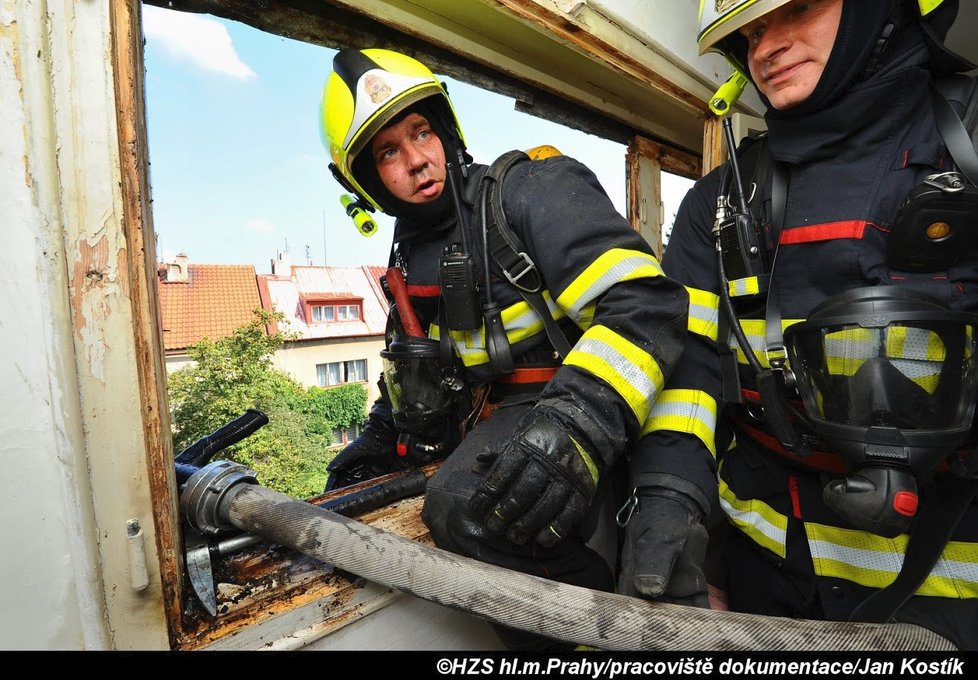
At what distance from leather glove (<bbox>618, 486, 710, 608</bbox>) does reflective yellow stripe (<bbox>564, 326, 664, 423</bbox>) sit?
10.6 inches

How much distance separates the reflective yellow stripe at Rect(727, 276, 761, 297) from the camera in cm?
131

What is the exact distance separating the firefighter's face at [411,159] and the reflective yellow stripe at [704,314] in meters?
0.99

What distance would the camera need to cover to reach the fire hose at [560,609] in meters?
0.92

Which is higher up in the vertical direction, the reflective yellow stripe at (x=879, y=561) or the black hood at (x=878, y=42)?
the black hood at (x=878, y=42)

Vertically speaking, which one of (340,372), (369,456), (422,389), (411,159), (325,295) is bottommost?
(340,372)

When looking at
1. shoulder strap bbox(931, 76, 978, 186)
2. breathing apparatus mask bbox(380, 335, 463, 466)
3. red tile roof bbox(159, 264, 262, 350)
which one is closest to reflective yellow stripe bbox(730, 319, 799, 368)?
shoulder strap bbox(931, 76, 978, 186)

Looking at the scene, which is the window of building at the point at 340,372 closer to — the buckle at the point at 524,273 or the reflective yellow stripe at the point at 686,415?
the buckle at the point at 524,273

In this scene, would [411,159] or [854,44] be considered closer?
[854,44]

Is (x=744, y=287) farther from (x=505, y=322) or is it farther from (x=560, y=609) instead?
(x=560, y=609)

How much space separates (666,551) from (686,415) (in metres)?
0.40

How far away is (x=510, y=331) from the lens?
5.32 feet


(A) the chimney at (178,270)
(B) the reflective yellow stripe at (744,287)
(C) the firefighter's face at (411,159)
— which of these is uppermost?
(A) the chimney at (178,270)

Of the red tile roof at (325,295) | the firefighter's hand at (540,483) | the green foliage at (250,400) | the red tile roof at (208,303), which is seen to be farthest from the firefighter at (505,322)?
the red tile roof at (325,295)

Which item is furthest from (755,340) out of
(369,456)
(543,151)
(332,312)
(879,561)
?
(332,312)
